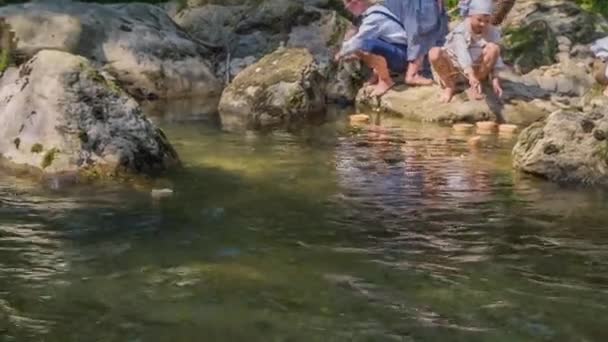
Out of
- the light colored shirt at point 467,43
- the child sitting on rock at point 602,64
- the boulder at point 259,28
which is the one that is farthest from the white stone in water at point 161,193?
the boulder at point 259,28

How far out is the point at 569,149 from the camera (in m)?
7.38

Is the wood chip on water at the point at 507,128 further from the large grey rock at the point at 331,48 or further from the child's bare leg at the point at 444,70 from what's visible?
the large grey rock at the point at 331,48

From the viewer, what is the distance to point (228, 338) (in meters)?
3.99

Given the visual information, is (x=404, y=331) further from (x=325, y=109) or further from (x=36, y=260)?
(x=325, y=109)

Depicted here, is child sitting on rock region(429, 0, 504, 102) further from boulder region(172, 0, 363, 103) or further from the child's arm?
boulder region(172, 0, 363, 103)

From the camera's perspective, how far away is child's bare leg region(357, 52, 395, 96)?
11266 mm

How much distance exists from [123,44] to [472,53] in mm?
4947

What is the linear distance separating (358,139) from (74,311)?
5.11 metres

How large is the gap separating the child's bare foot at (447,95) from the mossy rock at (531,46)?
1533 mm

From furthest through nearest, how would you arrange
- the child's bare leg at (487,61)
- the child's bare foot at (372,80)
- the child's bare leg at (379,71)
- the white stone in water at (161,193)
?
the child's bare foot at (372,80) < the child's bare leg at (379,71) < the child's bare leg at (487,61) < the white stone in water at (161,193)

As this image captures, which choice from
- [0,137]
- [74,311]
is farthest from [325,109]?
[74,311]

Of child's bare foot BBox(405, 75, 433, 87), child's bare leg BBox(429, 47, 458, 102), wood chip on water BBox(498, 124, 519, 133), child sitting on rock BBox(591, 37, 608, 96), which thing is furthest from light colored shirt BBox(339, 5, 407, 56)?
child sitting on rock BBox(591, 37, 608, 96)

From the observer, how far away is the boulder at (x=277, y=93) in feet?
35.0

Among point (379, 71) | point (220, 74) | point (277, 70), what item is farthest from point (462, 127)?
point (220, 74)
